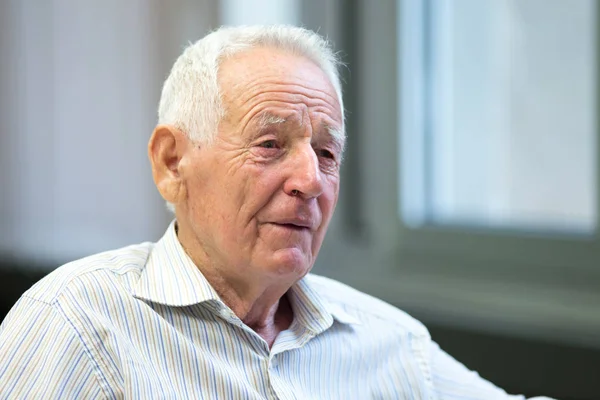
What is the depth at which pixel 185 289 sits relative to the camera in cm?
131

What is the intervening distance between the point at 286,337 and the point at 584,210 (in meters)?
1.43

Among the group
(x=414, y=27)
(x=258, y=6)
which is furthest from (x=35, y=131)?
(x=414, y=27)

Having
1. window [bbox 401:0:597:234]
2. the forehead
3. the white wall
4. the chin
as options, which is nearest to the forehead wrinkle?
the forehead

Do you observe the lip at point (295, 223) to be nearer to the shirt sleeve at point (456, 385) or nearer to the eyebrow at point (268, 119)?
the eyebrow at point (268, 119)

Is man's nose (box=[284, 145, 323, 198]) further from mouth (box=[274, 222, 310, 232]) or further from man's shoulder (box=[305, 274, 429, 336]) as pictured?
man's shoulder (box=[305, 274, 429, 336])

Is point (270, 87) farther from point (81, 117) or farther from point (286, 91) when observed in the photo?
point (81, 117)

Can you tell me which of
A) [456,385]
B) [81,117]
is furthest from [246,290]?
[81,117]

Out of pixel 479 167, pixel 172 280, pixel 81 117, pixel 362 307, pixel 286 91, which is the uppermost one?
pixel 81 117

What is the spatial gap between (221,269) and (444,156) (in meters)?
1.67

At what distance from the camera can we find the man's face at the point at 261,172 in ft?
4.28

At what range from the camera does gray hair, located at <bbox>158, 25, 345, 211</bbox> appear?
1.33 meters

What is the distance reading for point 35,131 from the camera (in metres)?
4.13

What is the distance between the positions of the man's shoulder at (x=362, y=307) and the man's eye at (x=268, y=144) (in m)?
0.35

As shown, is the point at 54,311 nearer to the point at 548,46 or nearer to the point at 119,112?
the point at 548,46
